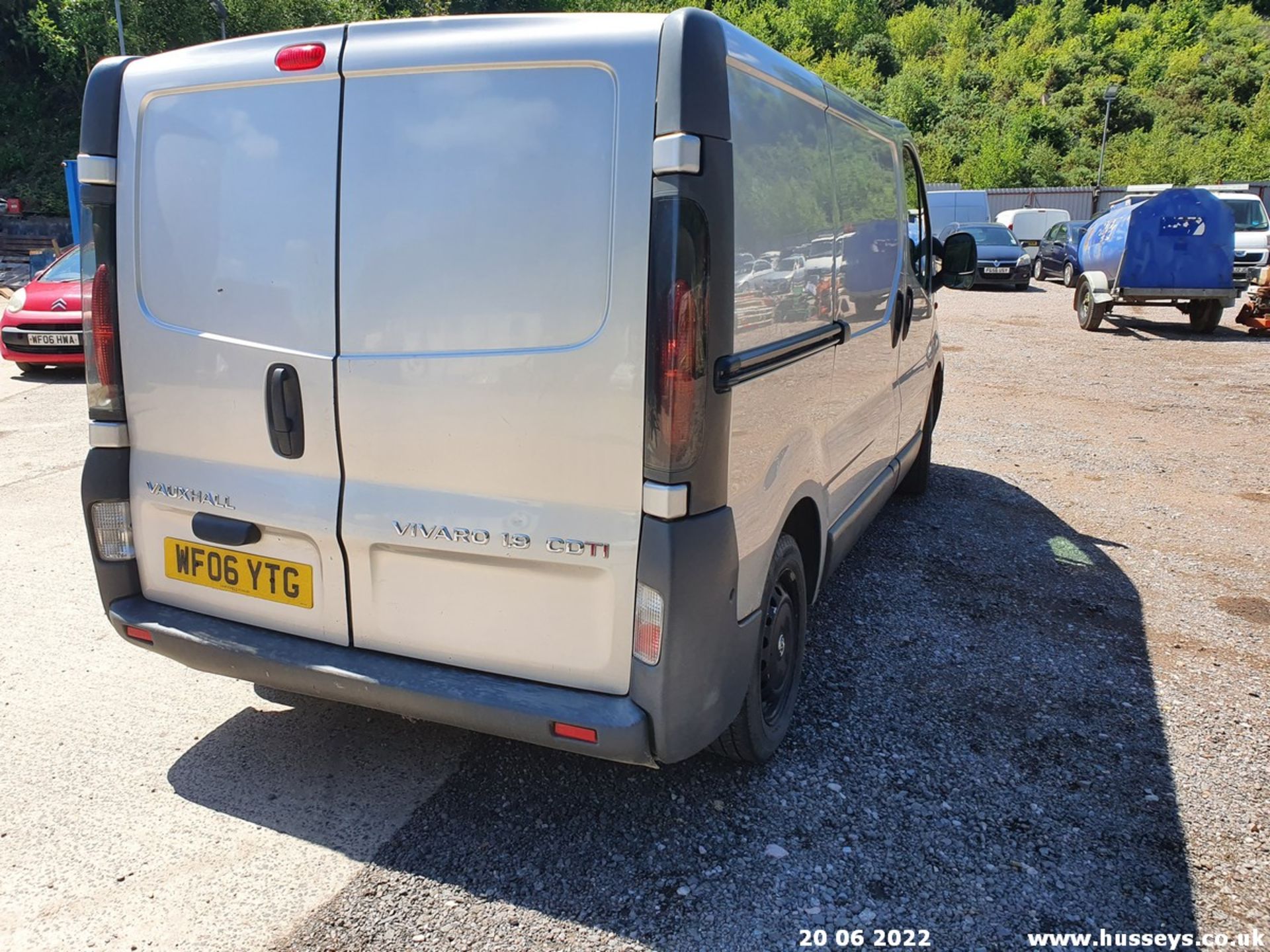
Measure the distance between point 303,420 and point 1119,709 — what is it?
317 centimetres

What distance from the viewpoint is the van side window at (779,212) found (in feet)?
8.39

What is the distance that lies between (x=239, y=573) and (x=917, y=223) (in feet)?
13.6

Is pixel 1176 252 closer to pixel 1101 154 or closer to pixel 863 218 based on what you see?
pixel 863 218

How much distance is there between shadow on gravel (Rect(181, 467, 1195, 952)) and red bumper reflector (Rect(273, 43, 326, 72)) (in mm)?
2201

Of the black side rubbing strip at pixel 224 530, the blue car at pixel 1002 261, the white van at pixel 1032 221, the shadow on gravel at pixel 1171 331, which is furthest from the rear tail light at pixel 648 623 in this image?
the white van at pixel 1032 221

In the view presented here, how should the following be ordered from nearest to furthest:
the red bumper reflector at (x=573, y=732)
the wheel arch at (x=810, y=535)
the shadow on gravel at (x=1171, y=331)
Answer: the red bumper reflector at (x=573, y=732) < the wheel arch at (x=810, y=535) < the shadow on gravel at (x=1171, y=331)

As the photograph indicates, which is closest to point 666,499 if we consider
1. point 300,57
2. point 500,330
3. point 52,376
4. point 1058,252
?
point 500,330

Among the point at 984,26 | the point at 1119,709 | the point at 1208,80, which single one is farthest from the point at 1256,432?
the point at 984,26

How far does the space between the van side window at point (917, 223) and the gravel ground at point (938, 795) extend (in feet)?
5.14

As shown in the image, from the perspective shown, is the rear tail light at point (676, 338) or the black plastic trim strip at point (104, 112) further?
the black plastic trim strip at point (104, 112)

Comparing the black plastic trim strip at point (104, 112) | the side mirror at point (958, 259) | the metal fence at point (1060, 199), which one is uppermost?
the metal fence at point (1060, 199)

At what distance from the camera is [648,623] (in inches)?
96.8

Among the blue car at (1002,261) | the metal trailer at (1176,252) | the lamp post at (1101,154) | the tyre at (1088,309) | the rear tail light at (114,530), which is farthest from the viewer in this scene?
the lamp post at (1101,154)

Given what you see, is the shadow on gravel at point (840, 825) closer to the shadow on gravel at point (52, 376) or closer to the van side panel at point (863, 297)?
the van side panel at point (863, 297)
